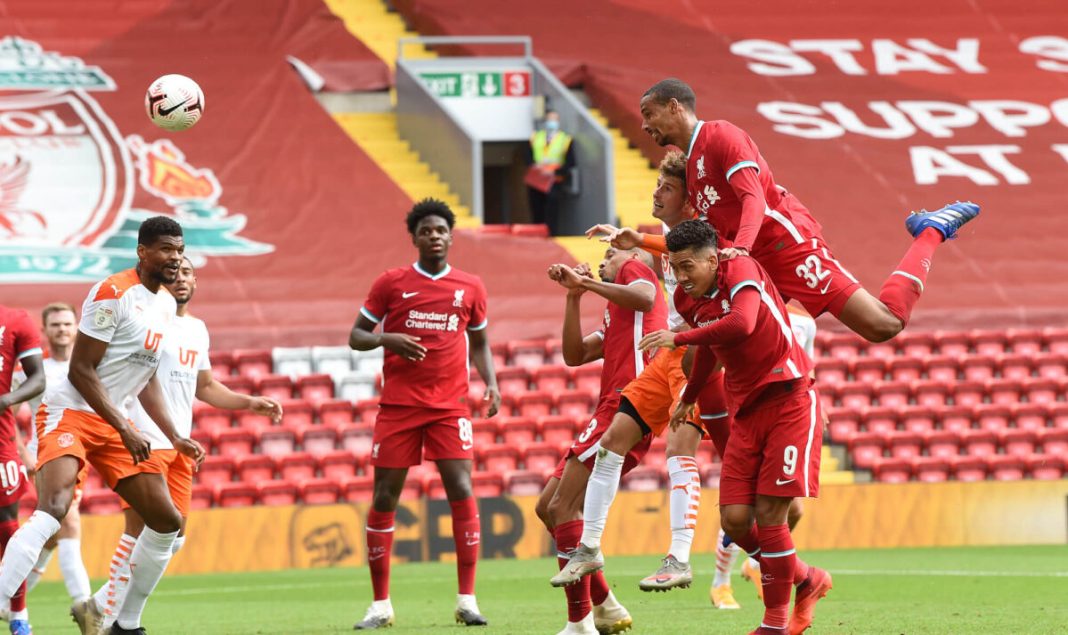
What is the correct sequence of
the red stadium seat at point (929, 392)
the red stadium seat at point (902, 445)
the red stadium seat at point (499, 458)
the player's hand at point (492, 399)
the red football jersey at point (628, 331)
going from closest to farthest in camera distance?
the red football jersey at point (628, 331) < the player's hand at point (492, 399) < the red stadium seat at point (499, 458) < the red stadium seat at point (902, 445) < the red stadium seat at point (929, 392)

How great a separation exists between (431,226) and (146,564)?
293 cm

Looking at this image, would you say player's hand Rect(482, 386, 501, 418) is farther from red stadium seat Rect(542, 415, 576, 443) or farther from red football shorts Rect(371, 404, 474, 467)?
red stadium seat Rect(542, 415, 576, 443)

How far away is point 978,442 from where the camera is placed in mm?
16656

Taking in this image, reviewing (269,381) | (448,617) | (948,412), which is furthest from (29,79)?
(448,617)

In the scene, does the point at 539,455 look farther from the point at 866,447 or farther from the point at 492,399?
the point at 492,399

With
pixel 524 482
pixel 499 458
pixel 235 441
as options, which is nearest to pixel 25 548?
pixel 524 482

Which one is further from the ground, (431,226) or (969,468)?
(431,226)

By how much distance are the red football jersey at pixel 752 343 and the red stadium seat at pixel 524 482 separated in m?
8.63

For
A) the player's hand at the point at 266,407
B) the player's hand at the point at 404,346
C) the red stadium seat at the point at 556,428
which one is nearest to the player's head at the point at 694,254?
the player's hand at the point at 266,407

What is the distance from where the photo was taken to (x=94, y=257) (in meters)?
19.2

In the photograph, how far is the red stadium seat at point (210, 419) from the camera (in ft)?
53.0

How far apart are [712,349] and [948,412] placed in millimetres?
10727

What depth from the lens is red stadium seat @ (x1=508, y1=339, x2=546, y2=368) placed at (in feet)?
58.0

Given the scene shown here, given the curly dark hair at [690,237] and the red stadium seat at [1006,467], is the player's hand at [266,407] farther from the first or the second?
the red stadium seat at [1006,467]
